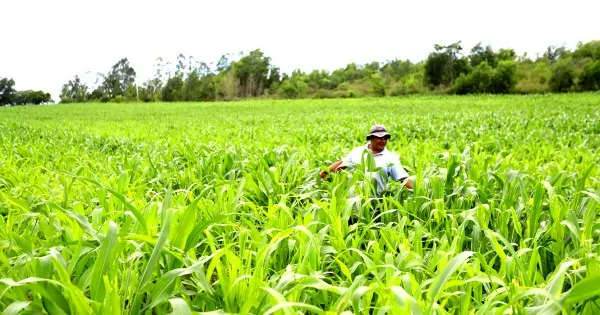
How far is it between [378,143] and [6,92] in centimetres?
8588

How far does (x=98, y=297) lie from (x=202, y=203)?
1332 mm

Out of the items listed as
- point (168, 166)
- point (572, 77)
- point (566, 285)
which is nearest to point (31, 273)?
point (566, 285)

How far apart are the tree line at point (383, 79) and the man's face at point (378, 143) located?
49.2 metres

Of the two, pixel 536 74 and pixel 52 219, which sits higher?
pixel 536 74

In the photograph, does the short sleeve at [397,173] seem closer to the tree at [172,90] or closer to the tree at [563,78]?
the tree at [563,78]

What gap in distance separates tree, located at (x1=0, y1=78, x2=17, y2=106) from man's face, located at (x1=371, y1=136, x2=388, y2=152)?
84.4 m

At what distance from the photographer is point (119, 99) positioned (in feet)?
226

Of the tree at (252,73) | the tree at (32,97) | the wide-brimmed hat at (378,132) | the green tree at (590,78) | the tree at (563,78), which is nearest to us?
the wide-brimmed hat at (378,132)

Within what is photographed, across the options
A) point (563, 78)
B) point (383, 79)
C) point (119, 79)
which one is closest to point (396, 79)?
A: point (383, 79)

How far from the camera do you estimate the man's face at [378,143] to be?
4145 millimetres

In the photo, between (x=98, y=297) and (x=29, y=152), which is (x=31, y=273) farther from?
(x=29, y=152)

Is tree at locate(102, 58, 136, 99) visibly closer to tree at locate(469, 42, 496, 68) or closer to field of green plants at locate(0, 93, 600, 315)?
tree at locate(469, 42, 496, 68)

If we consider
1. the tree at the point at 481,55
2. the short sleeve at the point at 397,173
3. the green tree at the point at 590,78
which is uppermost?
the tree at the point at 481,55

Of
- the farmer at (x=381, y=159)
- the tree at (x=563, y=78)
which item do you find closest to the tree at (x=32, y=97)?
the tree at (x=563, y=78)
